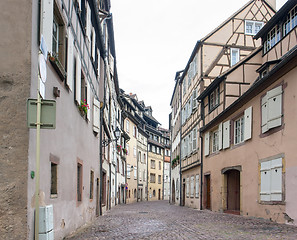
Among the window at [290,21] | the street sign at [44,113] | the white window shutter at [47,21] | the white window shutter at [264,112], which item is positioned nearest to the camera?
the street sign at [44,113]

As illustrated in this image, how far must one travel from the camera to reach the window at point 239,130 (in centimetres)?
1523

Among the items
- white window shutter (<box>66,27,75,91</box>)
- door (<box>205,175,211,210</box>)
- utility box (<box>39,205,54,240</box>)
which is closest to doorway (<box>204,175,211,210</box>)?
door (<box>205,175,211,210</box>)

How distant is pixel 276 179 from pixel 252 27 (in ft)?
42.0

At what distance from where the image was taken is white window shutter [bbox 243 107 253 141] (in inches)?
539

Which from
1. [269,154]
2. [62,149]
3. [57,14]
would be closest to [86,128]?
[62,149]

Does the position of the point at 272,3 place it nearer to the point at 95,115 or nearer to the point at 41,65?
the point at 95,115

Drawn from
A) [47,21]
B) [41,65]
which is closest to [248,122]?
[47,21]

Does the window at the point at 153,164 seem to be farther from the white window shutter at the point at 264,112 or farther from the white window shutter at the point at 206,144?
the white window shutter at the point at 264,112

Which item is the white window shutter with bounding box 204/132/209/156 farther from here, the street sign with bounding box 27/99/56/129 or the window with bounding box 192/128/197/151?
the street sign with bounding box 27/99/56/129

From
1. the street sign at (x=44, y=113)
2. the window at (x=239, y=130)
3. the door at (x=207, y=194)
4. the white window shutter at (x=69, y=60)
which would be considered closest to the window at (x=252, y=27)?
the window at (x=239, y=130)

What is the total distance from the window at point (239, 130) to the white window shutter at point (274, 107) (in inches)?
131

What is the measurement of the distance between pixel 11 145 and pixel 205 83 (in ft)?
57.0

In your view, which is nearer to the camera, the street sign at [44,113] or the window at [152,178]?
the street sign at [44,113]

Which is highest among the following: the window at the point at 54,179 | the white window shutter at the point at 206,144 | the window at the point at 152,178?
the white window shutter at the point at 206,144
